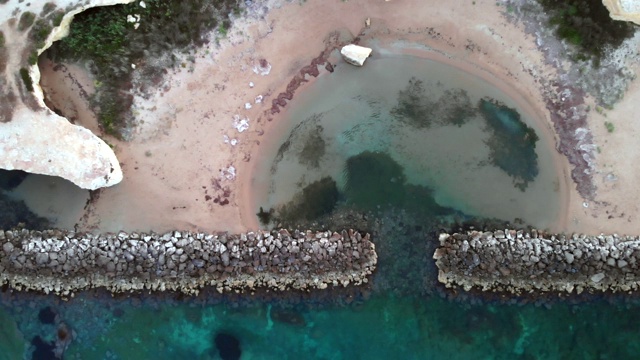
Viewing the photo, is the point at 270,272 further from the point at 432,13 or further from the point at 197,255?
the point at 432,13

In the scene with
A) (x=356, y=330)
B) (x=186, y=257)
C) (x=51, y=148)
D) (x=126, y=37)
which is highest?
(x=126, y=37)

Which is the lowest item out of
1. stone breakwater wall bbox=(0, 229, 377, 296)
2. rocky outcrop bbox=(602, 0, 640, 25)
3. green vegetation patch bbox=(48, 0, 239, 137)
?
stone breakwater wall bbox=(0, 229, 377, 296)

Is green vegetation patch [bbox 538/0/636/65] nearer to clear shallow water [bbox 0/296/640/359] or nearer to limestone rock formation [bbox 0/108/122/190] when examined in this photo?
clear shallow water [bbox 0/296/640/359]

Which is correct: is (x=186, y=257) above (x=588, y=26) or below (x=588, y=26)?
below

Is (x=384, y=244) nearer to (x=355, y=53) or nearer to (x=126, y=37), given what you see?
(x=355, y=53)

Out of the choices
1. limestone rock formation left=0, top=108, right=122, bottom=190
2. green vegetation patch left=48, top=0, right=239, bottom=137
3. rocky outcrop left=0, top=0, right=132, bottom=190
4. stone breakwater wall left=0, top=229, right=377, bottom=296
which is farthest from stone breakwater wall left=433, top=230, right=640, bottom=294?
rocky outcrop left=0, top=0, right=132, bottom=190

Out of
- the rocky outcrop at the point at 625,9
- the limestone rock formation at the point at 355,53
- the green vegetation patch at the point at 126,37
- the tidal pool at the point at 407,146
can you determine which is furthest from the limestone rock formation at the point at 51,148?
the rocky outcrop at the point at 625,9

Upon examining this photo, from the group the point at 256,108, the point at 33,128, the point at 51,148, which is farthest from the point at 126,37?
the point at 256,108
